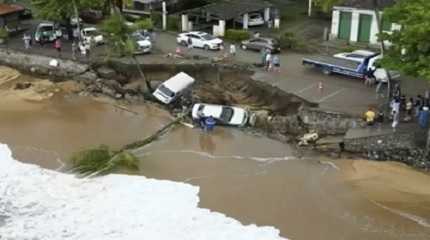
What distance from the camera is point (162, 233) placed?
30938mm

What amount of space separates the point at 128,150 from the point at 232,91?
998cm

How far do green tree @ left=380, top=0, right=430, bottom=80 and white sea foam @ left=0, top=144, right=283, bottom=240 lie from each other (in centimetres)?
1109

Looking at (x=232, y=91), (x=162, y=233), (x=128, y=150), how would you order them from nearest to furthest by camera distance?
(x=162, y=233) → (x=128, y=150) → (x=232, y=91)

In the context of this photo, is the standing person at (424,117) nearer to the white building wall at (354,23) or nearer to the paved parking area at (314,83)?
the paved parking area at (314,83)

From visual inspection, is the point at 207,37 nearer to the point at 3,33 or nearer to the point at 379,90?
the point at 379,90

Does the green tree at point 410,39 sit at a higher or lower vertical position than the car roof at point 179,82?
higher

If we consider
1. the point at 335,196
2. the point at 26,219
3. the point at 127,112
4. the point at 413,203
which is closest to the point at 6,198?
the point at 26,219

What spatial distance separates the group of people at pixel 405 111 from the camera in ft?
124

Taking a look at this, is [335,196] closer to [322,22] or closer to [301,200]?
[301,200]

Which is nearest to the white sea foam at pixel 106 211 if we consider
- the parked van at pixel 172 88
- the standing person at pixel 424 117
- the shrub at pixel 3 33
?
the parked van at pixel 172 88

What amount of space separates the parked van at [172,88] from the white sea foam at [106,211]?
10248 millimetres

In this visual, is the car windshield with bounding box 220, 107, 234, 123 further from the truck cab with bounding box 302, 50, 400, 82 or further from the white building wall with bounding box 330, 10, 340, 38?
the white building wall with bounding box 330, 10, 340, 38

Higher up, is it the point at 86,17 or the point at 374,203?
the point at 86,17

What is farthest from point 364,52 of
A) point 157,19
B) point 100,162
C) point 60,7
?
point 60,7
